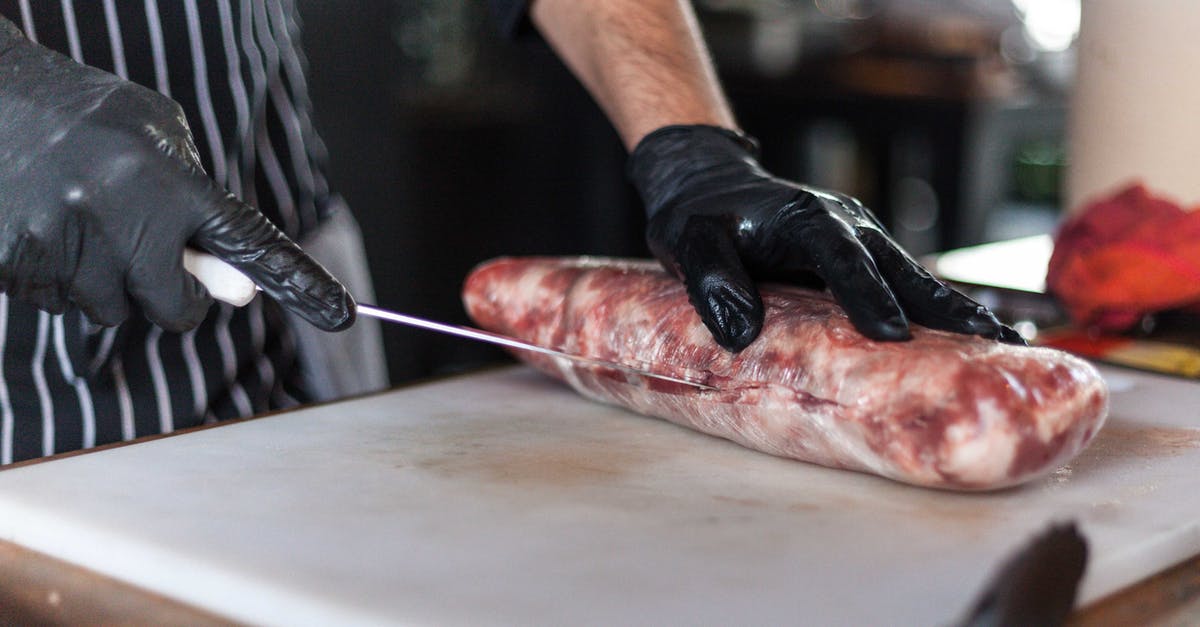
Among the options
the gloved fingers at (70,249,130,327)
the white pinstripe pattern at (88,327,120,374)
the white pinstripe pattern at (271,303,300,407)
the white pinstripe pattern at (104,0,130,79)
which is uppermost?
the white pinstripe pattern at (104,0,130,79)

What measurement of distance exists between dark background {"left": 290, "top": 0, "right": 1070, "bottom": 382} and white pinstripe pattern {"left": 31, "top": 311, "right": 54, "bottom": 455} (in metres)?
2.29

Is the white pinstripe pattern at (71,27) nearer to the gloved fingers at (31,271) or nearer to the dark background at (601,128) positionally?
the gloved fingers at (31,271)

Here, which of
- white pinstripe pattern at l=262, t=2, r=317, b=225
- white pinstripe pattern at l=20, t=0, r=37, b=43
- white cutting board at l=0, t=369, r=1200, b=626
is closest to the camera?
white cutting board at l=0, t=369, r=1200, b=626

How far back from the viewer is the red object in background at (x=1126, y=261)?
1.51m

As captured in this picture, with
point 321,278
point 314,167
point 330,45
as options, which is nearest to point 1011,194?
point 330,45

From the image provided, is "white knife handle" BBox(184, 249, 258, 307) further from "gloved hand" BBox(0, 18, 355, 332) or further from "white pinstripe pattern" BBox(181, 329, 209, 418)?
"white pinstripe pattern" BBox(181, 329, 209, 418)

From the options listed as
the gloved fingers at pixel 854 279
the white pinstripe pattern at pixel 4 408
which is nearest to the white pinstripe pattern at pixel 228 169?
the white pinstripe pattern at pixel 4 408

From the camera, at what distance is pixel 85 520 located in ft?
2.96

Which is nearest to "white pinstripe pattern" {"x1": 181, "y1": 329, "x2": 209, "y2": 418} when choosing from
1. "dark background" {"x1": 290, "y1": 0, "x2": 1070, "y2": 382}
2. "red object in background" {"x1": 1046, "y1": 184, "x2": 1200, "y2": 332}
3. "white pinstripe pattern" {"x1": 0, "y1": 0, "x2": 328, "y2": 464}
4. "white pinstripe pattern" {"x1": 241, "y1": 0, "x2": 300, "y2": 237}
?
"white pinstripe pattern" {"x1": 0, "y1": 0, "x2": 328, "y2": 464}

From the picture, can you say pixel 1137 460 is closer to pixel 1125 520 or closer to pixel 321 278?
pixel 1125 520

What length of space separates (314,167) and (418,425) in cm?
50

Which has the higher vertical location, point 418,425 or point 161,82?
point 161,82

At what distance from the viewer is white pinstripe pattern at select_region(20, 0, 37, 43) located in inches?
48.7

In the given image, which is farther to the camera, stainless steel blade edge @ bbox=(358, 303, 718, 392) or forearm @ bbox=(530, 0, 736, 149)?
forearm @ bbox=(530, 0, 736, 149)
